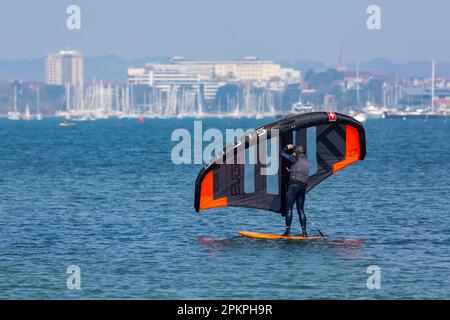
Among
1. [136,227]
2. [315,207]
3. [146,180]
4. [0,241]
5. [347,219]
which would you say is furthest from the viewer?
[146,180]

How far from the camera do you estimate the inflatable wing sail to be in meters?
28.7

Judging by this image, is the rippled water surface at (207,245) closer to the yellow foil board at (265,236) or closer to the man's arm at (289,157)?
the yellow foil board at (265,236)

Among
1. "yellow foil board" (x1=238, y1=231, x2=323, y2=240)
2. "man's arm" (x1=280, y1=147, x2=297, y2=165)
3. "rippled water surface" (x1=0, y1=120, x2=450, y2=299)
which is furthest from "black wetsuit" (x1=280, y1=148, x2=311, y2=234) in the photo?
"yellow foil board" (x1=238, y1=231, x2=323, y2=240)

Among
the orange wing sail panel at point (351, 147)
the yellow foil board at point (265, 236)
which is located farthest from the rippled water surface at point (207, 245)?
the orange wing sail panel at point (351, 147)

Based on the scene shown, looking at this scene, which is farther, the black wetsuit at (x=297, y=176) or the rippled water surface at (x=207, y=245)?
the black wetsuit at (x=297, y=176)

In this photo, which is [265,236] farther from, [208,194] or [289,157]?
[289,157]

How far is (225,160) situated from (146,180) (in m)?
28.2

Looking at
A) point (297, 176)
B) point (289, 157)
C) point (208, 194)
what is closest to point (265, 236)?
point (208, 194)

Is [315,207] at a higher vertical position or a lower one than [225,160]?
lower

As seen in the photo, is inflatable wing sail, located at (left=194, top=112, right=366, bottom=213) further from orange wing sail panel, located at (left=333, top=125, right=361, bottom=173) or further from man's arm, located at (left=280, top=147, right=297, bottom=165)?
man's arm, located at (left=280, top=147, right=297, bottom=165)

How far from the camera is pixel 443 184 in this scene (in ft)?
174

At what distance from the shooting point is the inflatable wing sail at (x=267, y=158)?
2873cm

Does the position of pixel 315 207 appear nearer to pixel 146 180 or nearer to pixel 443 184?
pixel 443 184
